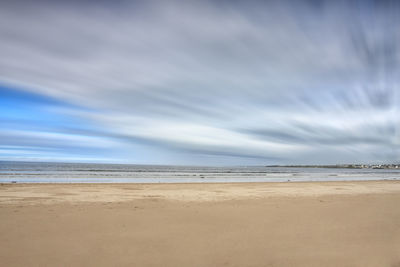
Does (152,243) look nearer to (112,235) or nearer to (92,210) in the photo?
(112,235)

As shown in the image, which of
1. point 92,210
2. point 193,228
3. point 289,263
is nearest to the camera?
point 289,263

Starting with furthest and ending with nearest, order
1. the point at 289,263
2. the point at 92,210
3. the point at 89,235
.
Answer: the point at 92,210 < the point at 89,235 < the point at 289,263

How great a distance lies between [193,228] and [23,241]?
12.2 feet

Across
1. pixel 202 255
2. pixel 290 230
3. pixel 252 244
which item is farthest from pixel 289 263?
pixel 290 230

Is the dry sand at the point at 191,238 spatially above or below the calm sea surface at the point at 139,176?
above

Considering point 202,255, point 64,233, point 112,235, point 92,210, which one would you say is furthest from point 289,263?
point 92,210

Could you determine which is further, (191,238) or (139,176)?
(139,176)

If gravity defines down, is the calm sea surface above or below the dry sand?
below

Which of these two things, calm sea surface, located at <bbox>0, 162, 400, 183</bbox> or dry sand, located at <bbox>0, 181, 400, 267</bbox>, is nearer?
dry sand, located at <bbox>0, 181, 400, 267</bbox>

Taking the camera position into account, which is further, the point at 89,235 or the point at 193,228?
the point at 193,228

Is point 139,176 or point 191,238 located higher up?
point 191,238

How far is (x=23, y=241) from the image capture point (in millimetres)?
5473

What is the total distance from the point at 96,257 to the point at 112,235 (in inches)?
53.6

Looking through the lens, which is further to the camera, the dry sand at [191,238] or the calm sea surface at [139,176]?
the calm sea surface at [139,176]
